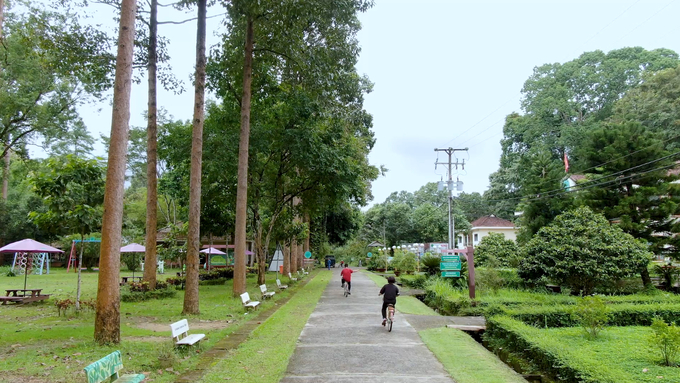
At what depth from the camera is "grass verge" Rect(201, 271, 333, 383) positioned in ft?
20.2

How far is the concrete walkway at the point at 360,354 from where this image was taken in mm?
6266

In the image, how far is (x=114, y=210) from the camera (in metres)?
7.79

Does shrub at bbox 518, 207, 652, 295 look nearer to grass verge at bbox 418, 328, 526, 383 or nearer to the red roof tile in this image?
grass verge at bbox 418, 328, 526, 383

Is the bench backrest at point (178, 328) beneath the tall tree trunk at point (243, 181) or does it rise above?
beneath

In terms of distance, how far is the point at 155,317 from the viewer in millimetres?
12062

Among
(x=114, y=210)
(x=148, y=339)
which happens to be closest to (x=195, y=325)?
(x=148, y=339)

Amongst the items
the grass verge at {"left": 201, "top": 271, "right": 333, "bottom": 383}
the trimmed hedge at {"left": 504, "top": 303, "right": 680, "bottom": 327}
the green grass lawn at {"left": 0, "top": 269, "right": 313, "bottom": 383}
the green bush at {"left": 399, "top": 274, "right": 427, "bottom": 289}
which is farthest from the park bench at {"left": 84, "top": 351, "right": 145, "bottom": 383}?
the green bush at {"left": 399, "top": 274, "right": 427, "bottom": 289}

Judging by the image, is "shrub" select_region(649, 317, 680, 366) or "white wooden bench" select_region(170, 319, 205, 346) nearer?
"shrub" select_region(649, 317, 680, 366)

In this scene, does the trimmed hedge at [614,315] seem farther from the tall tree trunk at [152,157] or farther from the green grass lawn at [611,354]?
the tall tree trunk at [152,157]

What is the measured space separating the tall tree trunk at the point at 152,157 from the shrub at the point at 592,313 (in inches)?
494

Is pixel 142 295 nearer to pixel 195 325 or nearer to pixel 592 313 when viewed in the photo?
pixel 195 325

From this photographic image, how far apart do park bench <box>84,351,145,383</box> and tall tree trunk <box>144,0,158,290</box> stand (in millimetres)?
10325

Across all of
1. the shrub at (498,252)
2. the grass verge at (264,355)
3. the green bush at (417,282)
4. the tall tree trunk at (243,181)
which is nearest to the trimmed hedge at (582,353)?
the grass verge at (264,355)

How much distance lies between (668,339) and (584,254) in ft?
29.1
